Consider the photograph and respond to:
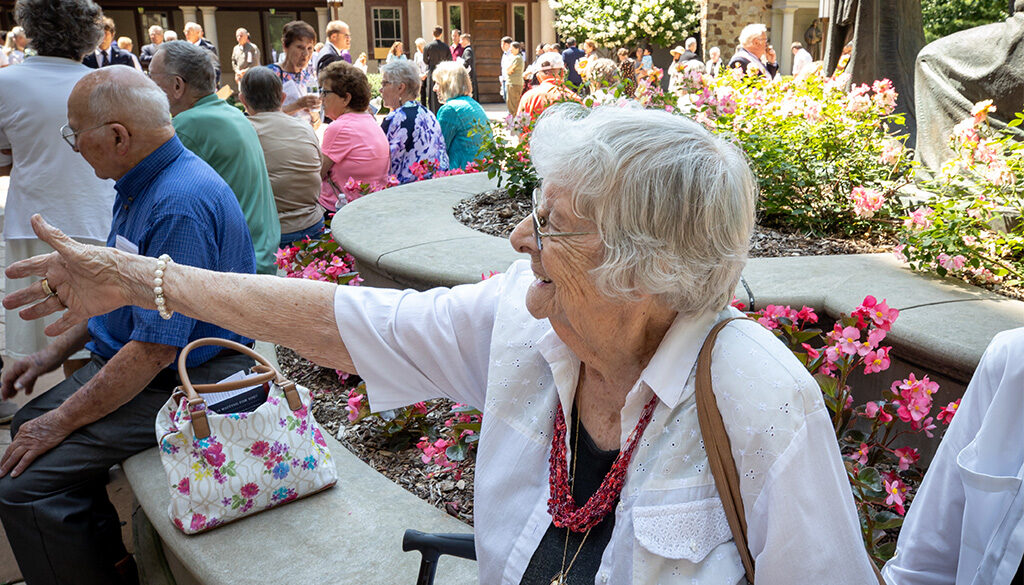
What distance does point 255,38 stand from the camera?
2664 cm

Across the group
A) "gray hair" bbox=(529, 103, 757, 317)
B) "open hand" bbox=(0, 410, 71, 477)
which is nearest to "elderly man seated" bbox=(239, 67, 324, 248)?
"open hand" bbox=(0, 410, 71, 477)

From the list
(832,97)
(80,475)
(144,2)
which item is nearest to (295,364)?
(80,475)

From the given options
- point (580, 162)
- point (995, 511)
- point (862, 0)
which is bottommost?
point (995, 511)

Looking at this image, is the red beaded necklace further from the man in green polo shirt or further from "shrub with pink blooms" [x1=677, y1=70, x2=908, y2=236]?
the man in green polo shirt

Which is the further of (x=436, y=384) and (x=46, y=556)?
(x=46, y=556)

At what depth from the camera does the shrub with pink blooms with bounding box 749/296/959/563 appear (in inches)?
80.4

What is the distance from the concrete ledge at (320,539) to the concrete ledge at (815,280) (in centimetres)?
96

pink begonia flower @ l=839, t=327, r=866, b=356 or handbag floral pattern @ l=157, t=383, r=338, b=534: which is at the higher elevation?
pink begonia flower @ l=839, t=327, r=866, b=356

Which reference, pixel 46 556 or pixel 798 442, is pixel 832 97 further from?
pixel 46 556

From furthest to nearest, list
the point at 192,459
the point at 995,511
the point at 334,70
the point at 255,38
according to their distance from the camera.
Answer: the point at 255,38 → the point at 334,70 → the point at 192,459 → the point at 995,511

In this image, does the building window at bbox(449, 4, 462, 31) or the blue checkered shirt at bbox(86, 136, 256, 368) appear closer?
the blue checkered shirt at bbox(86, 136, 256, 368)

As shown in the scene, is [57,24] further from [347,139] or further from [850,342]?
[850,342]

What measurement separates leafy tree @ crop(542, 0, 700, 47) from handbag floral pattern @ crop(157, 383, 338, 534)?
54.1ft

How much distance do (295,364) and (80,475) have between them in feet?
3.93
